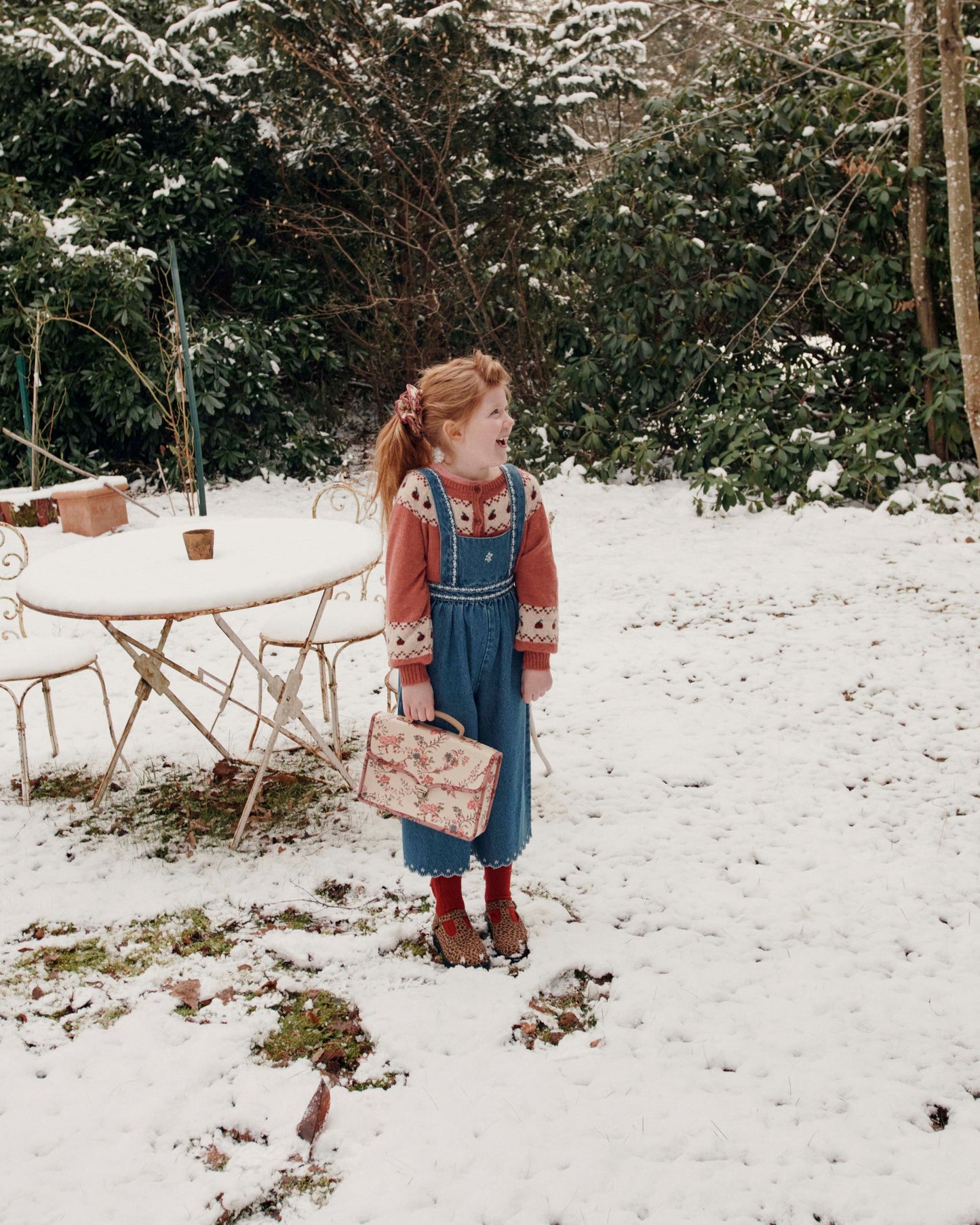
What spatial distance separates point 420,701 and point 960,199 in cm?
427

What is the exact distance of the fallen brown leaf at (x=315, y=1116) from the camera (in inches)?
67.3

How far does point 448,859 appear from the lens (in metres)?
2.15

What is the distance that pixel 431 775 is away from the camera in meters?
2.06

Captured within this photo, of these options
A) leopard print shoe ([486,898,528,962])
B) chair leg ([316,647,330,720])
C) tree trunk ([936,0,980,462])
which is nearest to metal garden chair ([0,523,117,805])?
chair leg ([316,647,330,720])

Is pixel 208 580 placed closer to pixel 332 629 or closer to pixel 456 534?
pixel 332 629

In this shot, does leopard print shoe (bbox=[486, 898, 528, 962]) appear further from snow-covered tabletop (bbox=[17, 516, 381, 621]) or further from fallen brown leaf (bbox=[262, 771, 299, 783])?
fallen brown leaf (bbox=[262, 771, 299, 783])

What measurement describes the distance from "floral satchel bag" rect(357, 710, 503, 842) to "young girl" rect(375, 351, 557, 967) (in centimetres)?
6

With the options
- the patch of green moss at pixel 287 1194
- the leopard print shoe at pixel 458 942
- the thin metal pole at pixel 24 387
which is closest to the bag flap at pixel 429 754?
the leopard print shoe at pixel 458 942

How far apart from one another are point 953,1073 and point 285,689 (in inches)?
74.4

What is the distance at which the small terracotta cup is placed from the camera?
273 centimetres

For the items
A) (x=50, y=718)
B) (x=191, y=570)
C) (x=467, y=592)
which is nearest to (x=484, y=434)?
(x=467, y=592)

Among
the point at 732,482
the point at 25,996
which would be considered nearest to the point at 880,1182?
the point at 25,996

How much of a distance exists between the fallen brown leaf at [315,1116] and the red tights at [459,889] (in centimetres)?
52

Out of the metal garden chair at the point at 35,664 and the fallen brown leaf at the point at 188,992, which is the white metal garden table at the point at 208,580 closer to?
the metal garden chair at the point at 35,664
